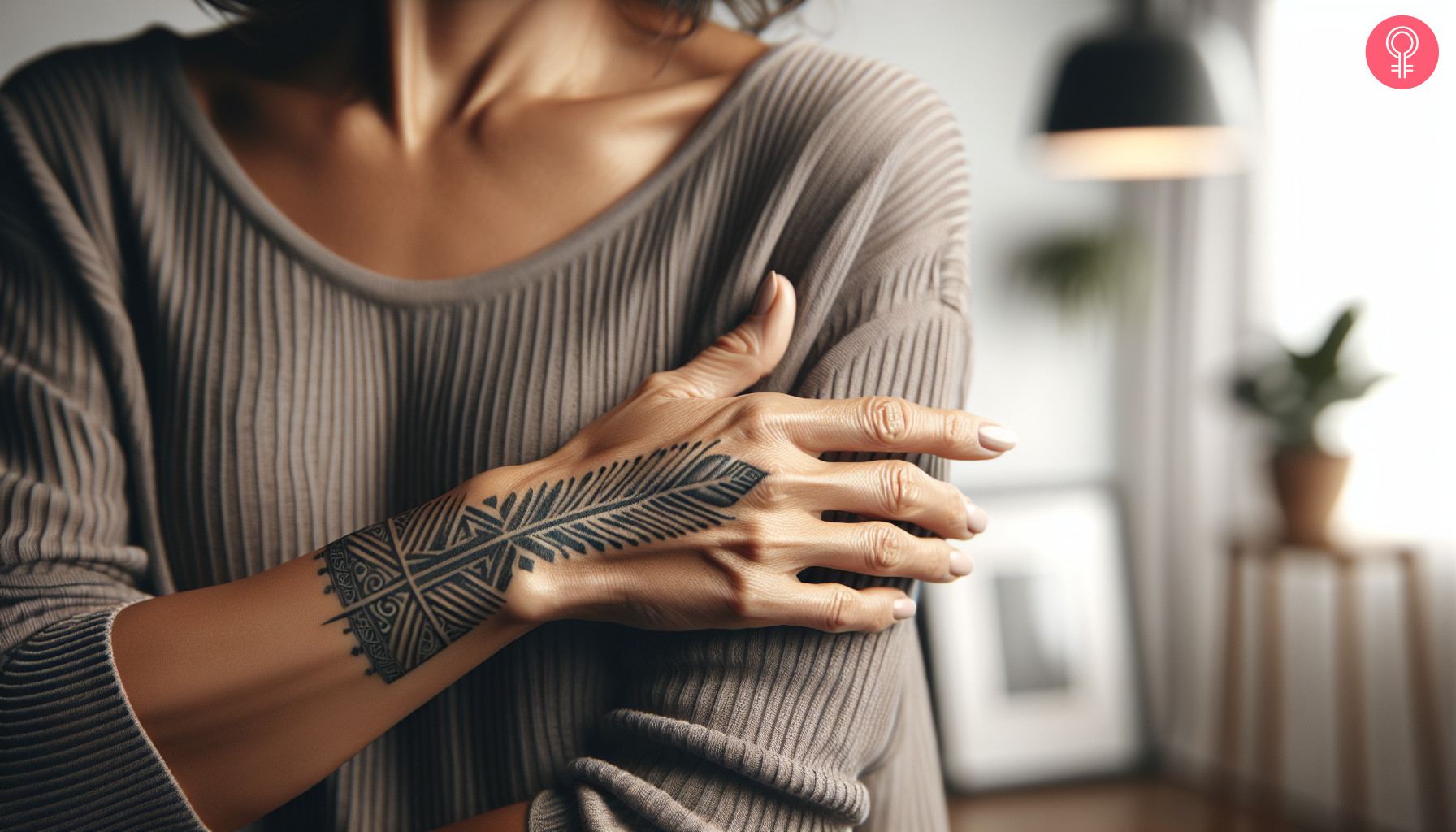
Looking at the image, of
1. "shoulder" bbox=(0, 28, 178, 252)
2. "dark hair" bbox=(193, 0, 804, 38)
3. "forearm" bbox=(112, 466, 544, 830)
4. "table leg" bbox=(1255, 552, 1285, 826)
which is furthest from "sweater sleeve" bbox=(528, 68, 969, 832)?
"table leg" bbox=(1255, 552, 1285, 826)

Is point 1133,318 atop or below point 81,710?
atop

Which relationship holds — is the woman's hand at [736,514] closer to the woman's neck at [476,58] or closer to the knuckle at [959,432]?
the knuckle at [959,432]

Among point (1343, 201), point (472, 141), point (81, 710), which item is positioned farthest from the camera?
point (1343, 201)

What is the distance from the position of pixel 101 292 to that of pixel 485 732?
0.48 meters

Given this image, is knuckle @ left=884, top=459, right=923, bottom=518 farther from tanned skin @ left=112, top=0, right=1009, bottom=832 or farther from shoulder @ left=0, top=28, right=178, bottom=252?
shoulder @ left=0, top=28, right=178, bottom=252

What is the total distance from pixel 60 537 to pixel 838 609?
0.57 metres

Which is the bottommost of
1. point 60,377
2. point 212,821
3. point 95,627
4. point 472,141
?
point 212,821

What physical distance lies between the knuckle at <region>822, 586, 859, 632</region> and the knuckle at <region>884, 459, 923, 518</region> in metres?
0.06

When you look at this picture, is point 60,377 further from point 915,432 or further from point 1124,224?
point 1124,224

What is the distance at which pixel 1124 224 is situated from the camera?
11.1ft

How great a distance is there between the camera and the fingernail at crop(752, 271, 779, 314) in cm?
68

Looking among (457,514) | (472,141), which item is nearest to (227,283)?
(472,141)

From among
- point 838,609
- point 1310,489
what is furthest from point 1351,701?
point 838,609

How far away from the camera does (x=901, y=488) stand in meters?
0.63
